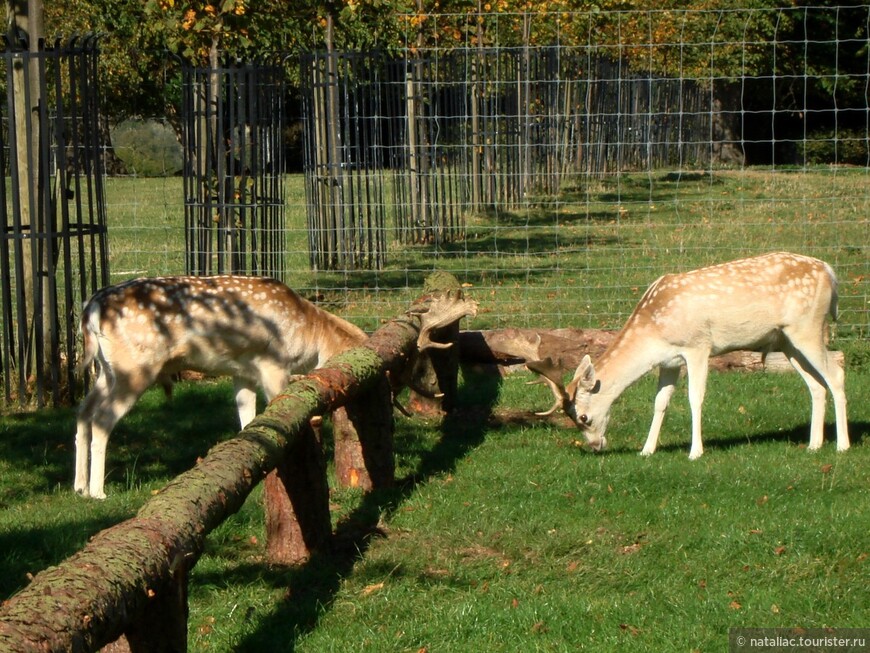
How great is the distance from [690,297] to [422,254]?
7.43 metres

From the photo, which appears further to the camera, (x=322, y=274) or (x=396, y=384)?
(x=322, y=274)

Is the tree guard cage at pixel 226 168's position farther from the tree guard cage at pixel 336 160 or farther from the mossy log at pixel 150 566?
the mossy log at pixel 150 566

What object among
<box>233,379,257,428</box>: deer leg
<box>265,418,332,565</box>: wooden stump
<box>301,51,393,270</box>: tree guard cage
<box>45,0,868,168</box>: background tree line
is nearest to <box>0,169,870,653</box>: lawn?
<box>265,418,332,565</box>: wooden stump

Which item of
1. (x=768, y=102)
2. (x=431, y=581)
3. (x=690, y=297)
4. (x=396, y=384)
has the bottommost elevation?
(x=431, y=581)

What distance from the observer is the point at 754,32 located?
38.5 meters

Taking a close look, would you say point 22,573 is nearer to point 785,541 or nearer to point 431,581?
point 431,581

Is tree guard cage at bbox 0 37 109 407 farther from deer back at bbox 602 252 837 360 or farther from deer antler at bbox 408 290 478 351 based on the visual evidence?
deer back at bbox 602 252 837 360

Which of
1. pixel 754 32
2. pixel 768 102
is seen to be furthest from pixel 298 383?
pixel 768 102

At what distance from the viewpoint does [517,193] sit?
19594 millimetres

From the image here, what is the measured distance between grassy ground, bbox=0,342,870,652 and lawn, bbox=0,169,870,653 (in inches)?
0.6

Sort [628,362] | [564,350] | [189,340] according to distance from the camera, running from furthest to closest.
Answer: [564,350], [628,362], [189,340]

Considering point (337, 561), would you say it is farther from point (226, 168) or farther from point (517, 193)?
point (517, 193)

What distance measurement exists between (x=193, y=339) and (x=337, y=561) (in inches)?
97.6

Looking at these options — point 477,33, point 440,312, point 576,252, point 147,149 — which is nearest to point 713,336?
point 440,312
